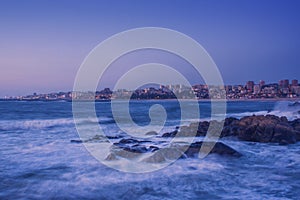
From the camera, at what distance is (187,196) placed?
Answer: 586 cm

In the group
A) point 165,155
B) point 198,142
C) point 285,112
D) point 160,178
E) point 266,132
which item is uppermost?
point 266,132

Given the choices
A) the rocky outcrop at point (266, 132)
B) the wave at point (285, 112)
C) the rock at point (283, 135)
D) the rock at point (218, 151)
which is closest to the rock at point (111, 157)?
the rock at point (218, 151)

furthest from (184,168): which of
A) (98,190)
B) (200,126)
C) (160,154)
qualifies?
(200,126)

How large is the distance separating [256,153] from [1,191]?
24.7 ft

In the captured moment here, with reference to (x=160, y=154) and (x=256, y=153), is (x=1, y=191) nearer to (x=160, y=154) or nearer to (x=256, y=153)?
(x=160, y=154)

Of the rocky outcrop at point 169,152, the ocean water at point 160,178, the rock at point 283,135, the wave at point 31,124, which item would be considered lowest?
the wave at point 31,124

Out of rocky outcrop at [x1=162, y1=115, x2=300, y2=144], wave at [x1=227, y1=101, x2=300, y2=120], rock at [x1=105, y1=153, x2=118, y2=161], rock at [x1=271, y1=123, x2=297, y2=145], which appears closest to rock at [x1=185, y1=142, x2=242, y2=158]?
rock at [x1=105, y1=153, x2=118, y2=161]

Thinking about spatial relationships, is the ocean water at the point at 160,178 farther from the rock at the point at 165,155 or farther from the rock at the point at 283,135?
the rock at the point at 283,135

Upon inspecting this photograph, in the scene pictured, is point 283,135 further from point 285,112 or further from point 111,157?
point 285,112

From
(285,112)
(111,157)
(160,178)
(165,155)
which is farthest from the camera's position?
(285,112)

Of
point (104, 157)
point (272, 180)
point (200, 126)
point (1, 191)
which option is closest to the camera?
point (1, 191)

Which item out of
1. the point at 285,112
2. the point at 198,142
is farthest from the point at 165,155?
the point at 285,112

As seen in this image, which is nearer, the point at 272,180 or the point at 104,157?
the point at 272,180

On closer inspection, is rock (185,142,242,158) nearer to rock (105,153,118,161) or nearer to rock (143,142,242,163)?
rock (143,142,242,163)
